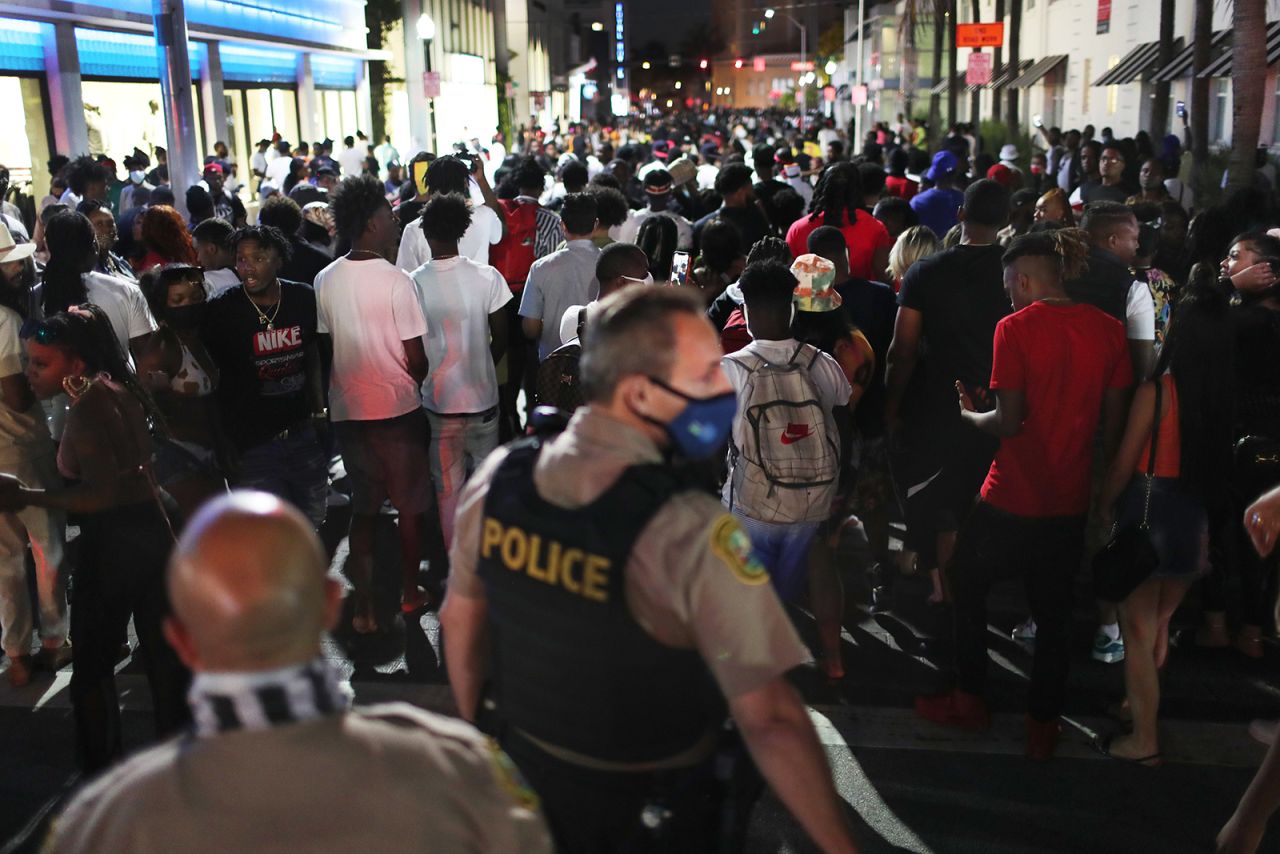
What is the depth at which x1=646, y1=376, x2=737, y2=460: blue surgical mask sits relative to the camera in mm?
2334

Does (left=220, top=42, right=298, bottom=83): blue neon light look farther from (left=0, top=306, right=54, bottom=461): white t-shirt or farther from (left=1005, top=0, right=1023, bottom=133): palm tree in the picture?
(left=0, top=306, right=54, bottom=461): white t-shirt

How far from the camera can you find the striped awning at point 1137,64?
23047mm

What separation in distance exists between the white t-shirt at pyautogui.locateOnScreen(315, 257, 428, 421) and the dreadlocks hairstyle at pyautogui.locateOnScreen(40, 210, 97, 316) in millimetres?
1211

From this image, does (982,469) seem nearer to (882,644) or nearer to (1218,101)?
(882,644)

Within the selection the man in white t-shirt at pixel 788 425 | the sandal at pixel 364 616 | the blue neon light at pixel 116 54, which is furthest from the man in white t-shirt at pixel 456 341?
the blue neon light at pixel 116 54

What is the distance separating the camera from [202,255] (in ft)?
21.0

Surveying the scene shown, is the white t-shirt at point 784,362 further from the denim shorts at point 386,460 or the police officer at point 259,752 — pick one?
the police officer at point 259,752

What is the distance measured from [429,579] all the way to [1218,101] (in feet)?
66.6

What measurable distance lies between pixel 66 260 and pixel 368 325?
1560mm

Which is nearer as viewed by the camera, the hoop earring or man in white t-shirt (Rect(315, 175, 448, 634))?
the hoop earring

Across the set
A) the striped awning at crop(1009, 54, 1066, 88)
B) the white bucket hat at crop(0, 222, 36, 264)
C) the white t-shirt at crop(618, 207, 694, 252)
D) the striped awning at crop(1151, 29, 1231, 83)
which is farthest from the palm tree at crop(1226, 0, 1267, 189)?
the striped awning at crop(1009, 54, 1066, 88)

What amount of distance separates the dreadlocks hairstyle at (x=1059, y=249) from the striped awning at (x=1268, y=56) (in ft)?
41.1

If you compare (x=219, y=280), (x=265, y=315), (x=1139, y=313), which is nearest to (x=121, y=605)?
(x=265, y=315)

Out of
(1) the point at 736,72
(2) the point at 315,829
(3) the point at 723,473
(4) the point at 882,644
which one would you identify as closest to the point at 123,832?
(2) the point at 315,829
